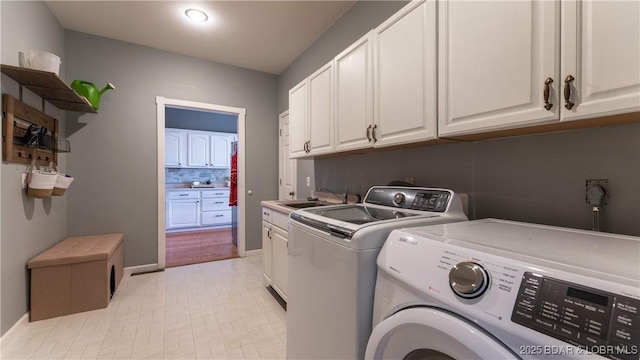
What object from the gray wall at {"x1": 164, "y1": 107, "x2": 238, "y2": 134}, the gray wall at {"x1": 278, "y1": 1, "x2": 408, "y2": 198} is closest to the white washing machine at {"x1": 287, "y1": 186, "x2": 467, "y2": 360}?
the gray wall at {"x1": 278, "y1": 1, "x2": 408, "y2": 198}

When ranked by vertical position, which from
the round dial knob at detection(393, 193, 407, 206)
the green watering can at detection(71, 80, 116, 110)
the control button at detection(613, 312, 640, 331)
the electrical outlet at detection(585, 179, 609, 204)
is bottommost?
the control button at detection(613, 312, 640, 331)

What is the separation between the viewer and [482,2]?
1.10m

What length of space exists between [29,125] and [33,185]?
0.49 metres

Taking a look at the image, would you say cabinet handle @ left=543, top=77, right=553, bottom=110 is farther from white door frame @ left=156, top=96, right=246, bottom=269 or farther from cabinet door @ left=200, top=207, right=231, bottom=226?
cabinet door @ left=200, top=207, right=231, bottom=226

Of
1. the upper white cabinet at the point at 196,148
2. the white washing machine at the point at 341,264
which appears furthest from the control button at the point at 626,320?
the upper white cabinet at the point at 196,148

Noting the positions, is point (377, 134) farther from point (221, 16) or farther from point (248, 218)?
point (248, 218)

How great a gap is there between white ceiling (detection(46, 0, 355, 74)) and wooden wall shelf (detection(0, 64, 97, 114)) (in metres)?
0.87

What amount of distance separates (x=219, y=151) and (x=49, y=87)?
3.74 m

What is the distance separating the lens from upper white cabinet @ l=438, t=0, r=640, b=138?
0.78 metres

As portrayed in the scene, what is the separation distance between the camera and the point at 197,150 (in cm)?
564

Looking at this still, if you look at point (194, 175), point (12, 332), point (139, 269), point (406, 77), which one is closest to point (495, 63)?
point (406, 77)

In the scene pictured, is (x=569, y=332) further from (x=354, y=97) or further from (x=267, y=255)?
(x=267, y=255)

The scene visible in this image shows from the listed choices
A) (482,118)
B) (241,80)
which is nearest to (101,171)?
(241,80)

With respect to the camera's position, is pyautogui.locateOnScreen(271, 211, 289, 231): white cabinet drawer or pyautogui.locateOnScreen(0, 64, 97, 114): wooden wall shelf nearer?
pyautogui.locateOnScreen(0, 64, 97, 114): wooden wall shelf
